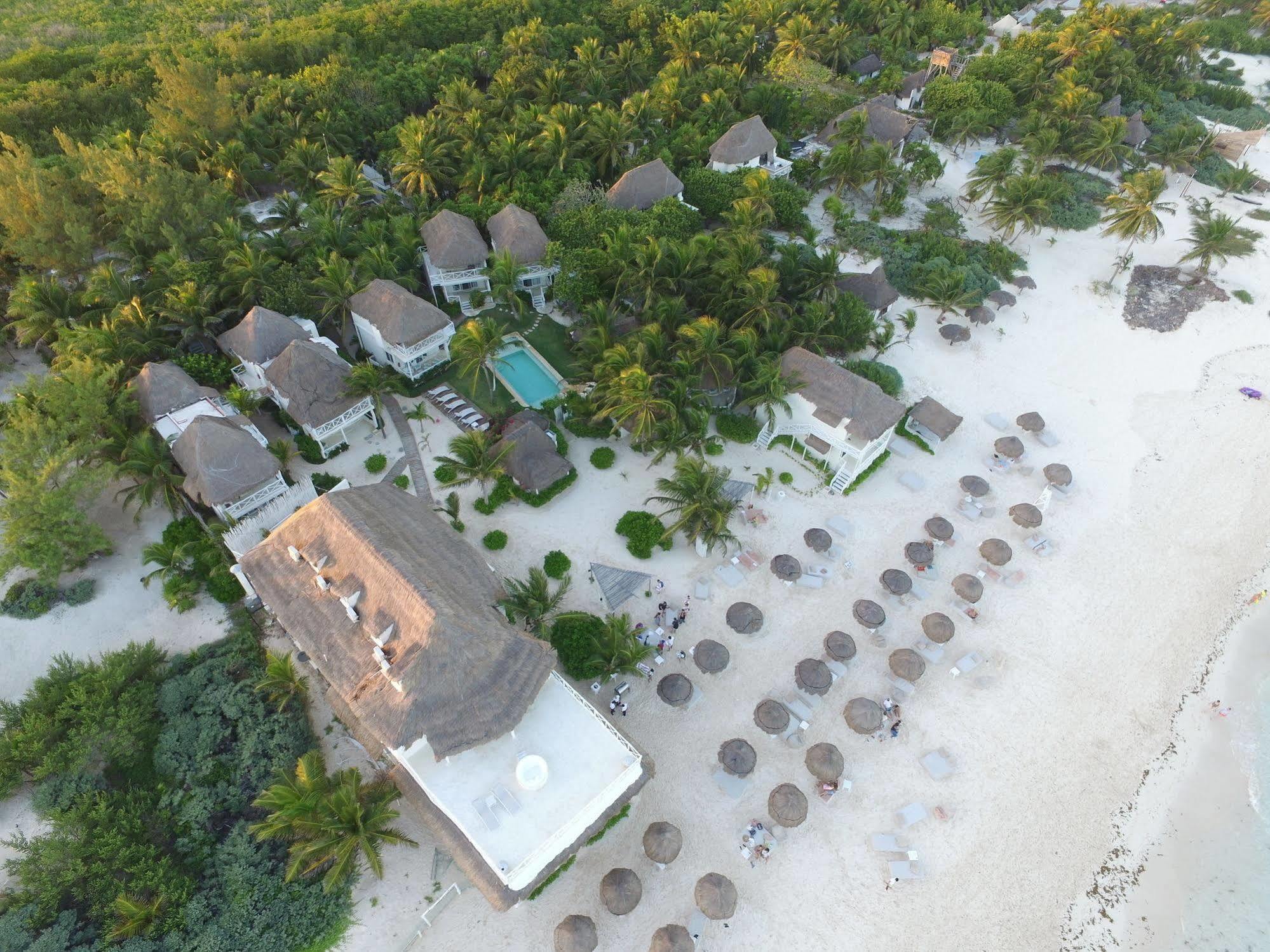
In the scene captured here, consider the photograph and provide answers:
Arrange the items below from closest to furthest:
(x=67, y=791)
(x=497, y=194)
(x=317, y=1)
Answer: (x=67, y=791) → (x=497, y=194) → (x=317, y=1)

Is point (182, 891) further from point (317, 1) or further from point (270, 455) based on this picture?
point (317, 1)

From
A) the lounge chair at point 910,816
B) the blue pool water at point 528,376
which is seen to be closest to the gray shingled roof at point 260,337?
the blue pool water at point 528,376

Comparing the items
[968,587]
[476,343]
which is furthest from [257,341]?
[968,587]

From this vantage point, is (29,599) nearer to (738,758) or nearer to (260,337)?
(260,337)

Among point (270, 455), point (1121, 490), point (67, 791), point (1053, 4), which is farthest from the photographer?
point (1053, 4)

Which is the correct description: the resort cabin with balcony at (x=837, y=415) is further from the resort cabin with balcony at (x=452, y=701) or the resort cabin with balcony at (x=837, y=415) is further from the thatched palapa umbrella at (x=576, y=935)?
the thatched palapa umbrella at (x=576, y=935)

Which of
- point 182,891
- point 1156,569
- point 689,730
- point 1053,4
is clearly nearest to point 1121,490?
point 1156,569

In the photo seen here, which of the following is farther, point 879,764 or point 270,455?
point 270,455
